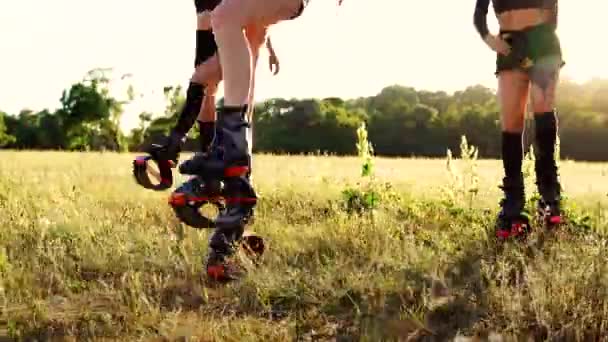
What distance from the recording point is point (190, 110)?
4.71 metres

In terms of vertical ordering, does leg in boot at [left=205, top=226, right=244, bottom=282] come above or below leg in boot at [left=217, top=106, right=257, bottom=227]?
Result: below

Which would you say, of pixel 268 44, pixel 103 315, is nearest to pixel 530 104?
pixel 268 44

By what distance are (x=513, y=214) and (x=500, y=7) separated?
1.32m

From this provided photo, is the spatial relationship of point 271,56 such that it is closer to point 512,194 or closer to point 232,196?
point 232,196

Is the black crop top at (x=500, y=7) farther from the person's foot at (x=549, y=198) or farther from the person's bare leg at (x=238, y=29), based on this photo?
the person's bare leg at (x=238, y=29)

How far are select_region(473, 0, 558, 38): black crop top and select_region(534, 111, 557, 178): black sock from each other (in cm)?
60

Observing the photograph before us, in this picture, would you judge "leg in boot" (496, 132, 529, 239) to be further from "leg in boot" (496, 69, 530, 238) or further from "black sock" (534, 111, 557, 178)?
"black sock" (534, 111, 557, 178)

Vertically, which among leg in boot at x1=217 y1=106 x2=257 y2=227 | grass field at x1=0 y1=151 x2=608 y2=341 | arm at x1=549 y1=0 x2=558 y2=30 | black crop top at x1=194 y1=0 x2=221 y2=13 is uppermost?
black crop top at x1=194 y1=0 x2=221 y2=13

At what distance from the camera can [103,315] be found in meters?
3.34

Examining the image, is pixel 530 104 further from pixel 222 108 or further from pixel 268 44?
pixel 222 108

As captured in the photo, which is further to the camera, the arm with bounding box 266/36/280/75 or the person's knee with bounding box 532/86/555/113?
the arm with bounding box 266/36/280/75

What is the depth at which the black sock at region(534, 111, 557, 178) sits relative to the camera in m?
4.61

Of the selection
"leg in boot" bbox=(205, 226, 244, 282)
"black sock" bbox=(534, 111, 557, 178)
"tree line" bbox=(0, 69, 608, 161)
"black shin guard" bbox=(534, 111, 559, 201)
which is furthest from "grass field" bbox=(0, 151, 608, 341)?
"tree line" bbox=(0, 69, 608, 161)

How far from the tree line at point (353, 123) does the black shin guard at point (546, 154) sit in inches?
1859
